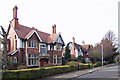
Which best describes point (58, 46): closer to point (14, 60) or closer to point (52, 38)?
point (52, 38)

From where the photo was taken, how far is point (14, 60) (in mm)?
20188

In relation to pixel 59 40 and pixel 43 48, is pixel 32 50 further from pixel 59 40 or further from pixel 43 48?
pixel 59 40

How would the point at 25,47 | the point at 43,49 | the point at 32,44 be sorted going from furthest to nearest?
the point at 43,49
the point at 32,44
the point at 25,47

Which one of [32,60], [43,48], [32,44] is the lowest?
[32,60]

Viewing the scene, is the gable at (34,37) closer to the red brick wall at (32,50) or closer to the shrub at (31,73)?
the red brick wall at (32,50)

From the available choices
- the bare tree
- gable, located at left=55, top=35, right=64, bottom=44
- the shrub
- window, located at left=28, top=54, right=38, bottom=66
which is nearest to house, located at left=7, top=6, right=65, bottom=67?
window, located at left=28, top=54, right=38, bottom=66

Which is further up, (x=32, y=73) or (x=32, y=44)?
(x=32, y=44)

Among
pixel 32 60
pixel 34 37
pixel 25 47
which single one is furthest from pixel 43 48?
pixel 25 47

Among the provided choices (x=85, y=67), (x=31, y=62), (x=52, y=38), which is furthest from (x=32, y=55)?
(x=85, y=67)

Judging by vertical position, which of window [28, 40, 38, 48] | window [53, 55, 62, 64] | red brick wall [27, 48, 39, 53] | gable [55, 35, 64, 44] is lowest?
window [53, 55, 62, 64]

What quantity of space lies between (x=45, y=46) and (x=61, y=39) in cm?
550

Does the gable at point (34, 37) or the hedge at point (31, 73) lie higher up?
the gable at point (34, 37)

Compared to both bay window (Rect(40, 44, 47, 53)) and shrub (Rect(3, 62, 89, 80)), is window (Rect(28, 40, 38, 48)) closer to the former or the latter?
bay window (Rect(40, 44, 47, 53))

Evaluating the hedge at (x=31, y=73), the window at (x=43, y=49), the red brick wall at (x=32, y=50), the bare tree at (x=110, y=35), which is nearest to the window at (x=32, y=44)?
the red brick wall at (x=32, y=50)
